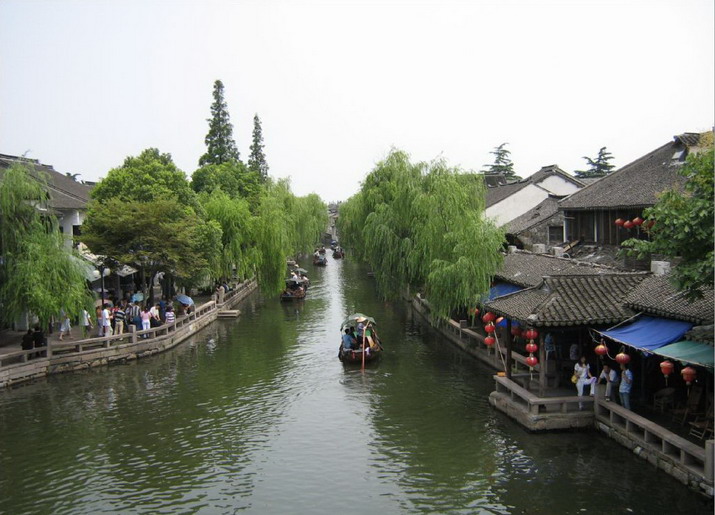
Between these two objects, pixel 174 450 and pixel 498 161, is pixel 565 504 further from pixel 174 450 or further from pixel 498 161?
pixel 498 161

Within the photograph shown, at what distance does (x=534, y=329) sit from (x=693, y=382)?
402 cm

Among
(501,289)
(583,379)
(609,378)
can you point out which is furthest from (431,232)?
(609,378)

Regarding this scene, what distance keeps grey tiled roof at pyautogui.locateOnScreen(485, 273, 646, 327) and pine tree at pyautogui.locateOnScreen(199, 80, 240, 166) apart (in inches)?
2155

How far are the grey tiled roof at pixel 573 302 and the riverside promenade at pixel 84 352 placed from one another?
14974mm

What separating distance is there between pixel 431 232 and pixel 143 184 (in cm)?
1669

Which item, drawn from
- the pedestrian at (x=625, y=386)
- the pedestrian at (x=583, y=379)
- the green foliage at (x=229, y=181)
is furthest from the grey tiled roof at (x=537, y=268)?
the green foliage at (x=229, y=181)

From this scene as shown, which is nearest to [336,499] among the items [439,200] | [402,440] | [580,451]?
[402,440]

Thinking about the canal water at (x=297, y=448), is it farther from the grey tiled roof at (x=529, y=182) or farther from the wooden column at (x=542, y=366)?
the grey tiled roof at (x=529, y=182)

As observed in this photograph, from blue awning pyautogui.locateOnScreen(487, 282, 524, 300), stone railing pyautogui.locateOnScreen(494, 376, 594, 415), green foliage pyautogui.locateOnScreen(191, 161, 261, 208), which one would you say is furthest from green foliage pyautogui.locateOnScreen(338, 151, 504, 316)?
green foliage pyautogui.locateOnScreen(191, 161, 261, 208)

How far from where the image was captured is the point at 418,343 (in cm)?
2853

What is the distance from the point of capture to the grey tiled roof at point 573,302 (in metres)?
16.3

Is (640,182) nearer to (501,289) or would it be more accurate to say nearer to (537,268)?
(537,268)

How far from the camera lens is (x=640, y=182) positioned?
26.5 meters

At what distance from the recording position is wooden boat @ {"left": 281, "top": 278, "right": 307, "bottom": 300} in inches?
1663
